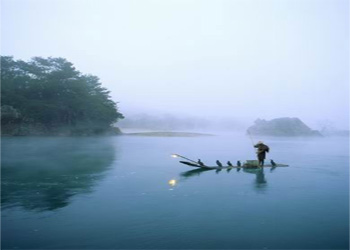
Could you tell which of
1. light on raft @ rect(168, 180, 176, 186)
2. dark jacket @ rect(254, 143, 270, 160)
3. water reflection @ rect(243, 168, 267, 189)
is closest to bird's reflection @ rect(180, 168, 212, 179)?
light on raft @ rect(168, 180, 176, 186)

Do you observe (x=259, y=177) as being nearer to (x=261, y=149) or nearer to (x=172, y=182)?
(x=261, y=149)

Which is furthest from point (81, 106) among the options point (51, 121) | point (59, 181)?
point (59, 181)

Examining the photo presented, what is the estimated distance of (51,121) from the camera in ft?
204

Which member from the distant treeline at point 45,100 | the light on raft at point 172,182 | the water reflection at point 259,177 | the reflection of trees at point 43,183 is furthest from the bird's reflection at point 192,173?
the distant treeline at point 45,100

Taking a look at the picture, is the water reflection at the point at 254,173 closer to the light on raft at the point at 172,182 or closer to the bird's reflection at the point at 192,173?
the bird's reflection at the point at 192,173

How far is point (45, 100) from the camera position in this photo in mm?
59312

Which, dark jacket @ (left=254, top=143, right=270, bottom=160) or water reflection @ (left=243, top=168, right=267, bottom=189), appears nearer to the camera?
water reflection @ (left=243, top=168, right=267, bottom=189)

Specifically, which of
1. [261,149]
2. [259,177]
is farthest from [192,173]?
[261,149]

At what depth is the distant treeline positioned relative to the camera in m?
54.3

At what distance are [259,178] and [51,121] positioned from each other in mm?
55484

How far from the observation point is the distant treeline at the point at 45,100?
54344 mm

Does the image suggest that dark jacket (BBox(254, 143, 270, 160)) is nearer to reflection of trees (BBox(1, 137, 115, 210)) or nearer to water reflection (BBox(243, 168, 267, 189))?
water reflection (BBox(243, 168, 267, 189))

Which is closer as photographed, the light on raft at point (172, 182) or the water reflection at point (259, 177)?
the light on raft at point (172, 182)

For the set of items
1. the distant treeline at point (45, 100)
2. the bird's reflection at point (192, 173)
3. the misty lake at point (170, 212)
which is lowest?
the misty lake at point (170, 212)
